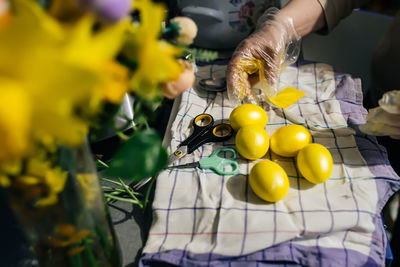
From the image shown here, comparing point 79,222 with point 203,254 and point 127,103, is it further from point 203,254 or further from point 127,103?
point 127,103

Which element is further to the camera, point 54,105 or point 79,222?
point 79,222

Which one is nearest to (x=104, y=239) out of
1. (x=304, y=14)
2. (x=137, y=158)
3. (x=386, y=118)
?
(x=137, y=158)

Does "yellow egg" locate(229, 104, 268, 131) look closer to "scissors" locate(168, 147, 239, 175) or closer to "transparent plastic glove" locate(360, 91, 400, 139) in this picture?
"scissors" locate(168, 147, 239, 175)

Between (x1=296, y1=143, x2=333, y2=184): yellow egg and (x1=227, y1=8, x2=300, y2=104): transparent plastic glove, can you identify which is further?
(x1=227, y1=8, x2=300, y2=104): transparent plastic glove

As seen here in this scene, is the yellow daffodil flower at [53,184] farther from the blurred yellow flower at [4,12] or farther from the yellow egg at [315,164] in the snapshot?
the yellow egg at [315,164]

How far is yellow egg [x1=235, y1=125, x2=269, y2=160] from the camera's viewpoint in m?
0.57

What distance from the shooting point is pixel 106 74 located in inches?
8.8

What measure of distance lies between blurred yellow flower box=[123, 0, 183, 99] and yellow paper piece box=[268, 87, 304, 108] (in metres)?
0.47

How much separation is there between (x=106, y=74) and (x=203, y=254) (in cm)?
33

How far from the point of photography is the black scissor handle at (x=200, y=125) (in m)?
0.63

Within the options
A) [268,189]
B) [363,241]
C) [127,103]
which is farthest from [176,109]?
[363,241]

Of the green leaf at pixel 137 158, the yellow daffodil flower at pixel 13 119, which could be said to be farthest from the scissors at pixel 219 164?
the yellow daffodil flower at pixel 13 119

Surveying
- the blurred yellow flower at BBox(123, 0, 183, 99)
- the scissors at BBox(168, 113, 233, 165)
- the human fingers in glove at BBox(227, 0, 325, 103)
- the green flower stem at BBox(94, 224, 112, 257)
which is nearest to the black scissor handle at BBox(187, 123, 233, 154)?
the scissors at BBox(168, 113, 233, 165)

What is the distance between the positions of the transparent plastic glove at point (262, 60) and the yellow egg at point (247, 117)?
0.10 meters
